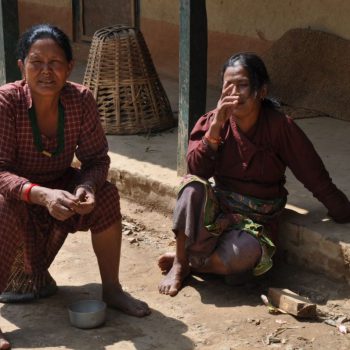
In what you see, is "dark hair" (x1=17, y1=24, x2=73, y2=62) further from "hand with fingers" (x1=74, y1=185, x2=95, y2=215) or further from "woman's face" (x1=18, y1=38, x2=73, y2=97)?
"hand with fingers" (x1=74, y1=185, x2=95, y2=215)

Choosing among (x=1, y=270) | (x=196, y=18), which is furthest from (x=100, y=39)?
(x=1, y=270)

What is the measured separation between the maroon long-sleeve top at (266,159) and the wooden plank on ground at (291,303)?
0.53 meters

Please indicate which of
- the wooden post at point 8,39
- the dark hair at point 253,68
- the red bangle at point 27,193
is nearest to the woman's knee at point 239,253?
the dark hair at point 253,68

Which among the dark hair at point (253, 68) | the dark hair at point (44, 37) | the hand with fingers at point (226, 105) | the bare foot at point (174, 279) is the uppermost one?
the dark hair at point (44, 37)

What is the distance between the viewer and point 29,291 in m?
4.38

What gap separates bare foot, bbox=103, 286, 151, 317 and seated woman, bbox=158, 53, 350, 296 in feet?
0.96

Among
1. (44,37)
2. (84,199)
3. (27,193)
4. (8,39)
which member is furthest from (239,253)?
(8,39)

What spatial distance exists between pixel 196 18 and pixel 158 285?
65.5 inches

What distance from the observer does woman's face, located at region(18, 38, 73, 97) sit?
403cm

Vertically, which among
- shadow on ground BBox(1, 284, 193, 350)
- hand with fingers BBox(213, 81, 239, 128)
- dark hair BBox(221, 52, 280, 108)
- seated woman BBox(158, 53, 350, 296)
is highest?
dark hair BBox(221, 52, 280, 108)

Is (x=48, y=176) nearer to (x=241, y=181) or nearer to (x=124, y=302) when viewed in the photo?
(x=124, y=302)

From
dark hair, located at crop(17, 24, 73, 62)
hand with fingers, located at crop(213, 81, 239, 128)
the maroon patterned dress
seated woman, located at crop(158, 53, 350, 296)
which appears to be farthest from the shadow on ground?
dark hair, located at crop(17, 24, 73, 62)

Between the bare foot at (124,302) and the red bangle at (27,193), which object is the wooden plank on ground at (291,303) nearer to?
the bare foot at (124,302)

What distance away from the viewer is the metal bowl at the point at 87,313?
403cm
